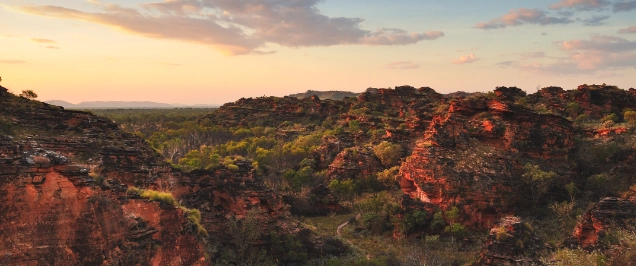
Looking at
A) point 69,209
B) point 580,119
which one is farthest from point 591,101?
point 69,209

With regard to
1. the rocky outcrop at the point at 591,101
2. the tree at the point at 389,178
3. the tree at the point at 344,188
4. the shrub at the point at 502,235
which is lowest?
the tree at the point at 344,188

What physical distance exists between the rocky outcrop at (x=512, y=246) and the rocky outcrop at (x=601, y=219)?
230cm

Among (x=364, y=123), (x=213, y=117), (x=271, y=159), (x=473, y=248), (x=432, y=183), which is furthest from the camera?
(x=213, y=117)

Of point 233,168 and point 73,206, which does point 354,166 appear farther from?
point 73,206

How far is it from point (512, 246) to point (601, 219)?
5623mm

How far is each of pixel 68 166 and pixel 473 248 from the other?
26.9m

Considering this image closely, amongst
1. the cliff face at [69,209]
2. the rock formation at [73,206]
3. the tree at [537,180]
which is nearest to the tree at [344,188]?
the tree at [537,180]

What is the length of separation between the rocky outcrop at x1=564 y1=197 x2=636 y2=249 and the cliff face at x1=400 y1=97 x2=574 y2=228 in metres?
10.4

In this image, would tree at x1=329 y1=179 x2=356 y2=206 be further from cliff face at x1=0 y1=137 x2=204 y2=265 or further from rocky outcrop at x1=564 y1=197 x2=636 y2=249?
cliff face at x1=0 y1=137 x2=204 y2=265

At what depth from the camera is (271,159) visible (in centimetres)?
6300

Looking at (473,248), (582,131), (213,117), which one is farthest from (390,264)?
(213,117)

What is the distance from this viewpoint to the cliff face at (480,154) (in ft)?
117

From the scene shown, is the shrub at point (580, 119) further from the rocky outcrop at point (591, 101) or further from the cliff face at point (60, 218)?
the cliff face at point (60, 218)

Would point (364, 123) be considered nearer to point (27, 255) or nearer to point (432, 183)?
point (432, 183)
